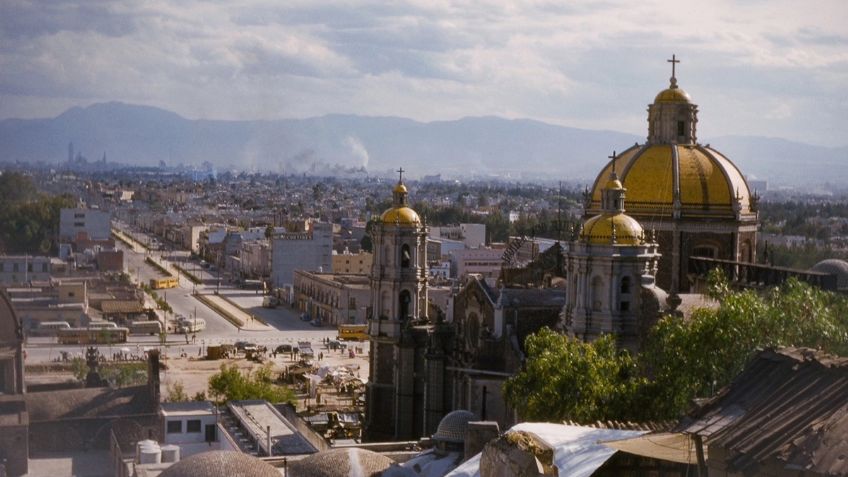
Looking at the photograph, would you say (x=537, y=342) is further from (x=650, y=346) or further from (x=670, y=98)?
(x=670, y=98)

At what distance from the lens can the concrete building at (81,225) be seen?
43.4 metres

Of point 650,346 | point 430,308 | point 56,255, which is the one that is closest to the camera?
point 650,346

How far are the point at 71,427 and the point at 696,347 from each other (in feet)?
47.2

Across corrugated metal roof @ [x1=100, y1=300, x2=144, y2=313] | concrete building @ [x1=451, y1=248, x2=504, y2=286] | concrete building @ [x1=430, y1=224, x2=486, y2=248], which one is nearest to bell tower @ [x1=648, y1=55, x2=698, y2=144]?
corrugated metal roof @ [x1=100, y1=300, x2=144, y2=313]

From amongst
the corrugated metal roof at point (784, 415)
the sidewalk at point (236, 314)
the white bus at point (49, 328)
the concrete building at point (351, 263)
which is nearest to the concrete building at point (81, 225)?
the white bus at point (49, 328)

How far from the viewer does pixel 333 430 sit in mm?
36594

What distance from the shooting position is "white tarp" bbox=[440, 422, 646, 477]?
11289mm

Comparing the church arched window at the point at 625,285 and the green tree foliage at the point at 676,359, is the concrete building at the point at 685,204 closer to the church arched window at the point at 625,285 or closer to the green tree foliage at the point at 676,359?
the church arched window at the point at 625,285

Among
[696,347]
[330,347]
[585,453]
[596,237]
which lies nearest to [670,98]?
[596,237]

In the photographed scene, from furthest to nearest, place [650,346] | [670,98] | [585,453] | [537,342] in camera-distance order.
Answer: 1. [670,98]
2. [537,342]
3. [650,346]
4. [585,453]

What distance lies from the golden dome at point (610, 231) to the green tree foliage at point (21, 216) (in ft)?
34.1

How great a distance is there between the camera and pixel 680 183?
30.7 metres

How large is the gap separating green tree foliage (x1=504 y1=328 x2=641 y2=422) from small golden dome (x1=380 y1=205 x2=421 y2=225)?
14.9m

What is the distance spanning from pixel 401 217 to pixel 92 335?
1270 centimetres
